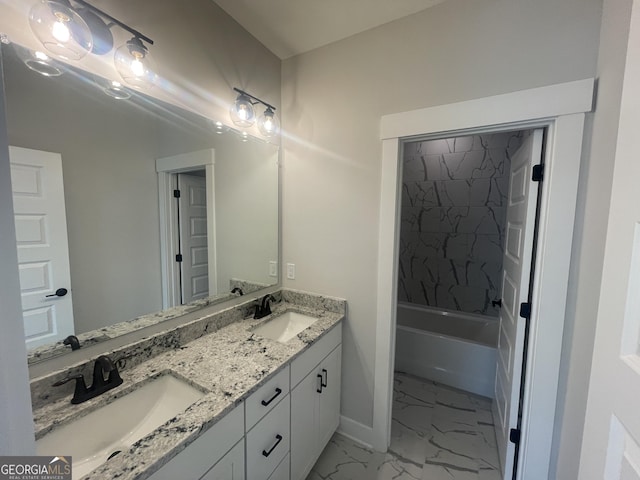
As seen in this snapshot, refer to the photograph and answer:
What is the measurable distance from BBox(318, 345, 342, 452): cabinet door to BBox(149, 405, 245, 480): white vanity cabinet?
2.23 ft

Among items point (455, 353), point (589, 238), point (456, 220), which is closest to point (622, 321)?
point (589, 238)

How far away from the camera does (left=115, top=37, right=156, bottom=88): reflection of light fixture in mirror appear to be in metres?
1.06

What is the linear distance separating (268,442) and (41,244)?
46.5 inches

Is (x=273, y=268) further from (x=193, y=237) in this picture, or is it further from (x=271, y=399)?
(x=271, y=399)

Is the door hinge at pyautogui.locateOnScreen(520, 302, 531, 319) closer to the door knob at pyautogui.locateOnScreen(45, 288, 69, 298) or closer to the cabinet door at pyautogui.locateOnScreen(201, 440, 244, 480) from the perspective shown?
the cabinet door at pyautogui.locateOnScreen(201, 440, 244, 480)

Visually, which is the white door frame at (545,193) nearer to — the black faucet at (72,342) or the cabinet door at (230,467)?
the cabinet door at (230,467)

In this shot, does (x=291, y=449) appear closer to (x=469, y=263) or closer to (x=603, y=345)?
(x=603, y=345)

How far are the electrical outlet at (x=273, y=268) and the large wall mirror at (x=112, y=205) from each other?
0.90 ft

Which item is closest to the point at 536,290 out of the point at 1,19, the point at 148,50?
the point at 148,50

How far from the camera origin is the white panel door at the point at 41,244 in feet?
2.85

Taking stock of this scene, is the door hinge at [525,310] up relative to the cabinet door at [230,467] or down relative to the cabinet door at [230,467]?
up

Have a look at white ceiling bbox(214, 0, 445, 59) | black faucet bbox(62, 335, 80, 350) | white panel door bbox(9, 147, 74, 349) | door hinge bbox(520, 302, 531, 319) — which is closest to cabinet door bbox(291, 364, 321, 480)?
black faucet bbox(62, 335, 80, 350)

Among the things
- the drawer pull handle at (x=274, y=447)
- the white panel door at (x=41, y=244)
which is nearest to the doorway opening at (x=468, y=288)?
the drawer pull handle at (x=274, y=447)

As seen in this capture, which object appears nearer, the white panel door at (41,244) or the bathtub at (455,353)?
the white panel door at (41,244)
